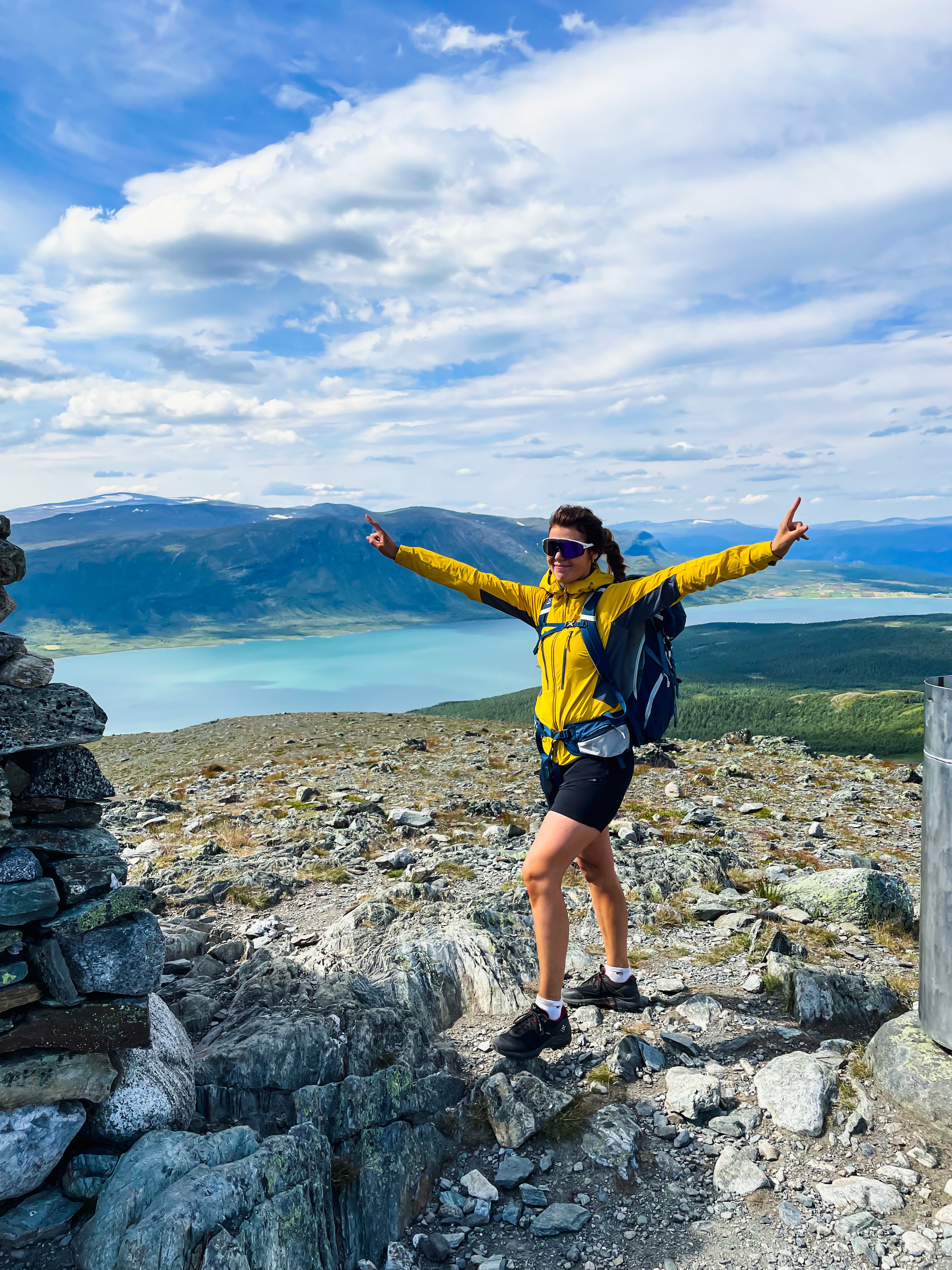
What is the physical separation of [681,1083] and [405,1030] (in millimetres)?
2136

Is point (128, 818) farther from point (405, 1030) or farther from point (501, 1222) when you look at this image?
point (501, 1222)

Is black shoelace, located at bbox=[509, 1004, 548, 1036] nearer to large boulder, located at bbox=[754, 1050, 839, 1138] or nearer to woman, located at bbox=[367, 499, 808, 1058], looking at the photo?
woman, located at bbox=[367, 499, 808, 1058]

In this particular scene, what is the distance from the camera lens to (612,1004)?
653cm

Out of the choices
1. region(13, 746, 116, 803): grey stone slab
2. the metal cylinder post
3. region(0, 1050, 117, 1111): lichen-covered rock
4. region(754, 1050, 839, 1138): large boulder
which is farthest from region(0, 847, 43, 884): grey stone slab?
the metal cylinder post

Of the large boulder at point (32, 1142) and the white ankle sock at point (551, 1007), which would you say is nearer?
the large boulder at point (32, 1142)

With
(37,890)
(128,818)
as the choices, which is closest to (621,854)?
(37,890)

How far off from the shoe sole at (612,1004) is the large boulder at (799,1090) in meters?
1.18

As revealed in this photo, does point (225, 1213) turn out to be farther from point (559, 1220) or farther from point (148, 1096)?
point (559, 1220)

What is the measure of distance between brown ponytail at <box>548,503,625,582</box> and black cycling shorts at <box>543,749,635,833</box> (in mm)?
1446

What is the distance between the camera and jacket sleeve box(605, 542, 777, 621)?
521 cm

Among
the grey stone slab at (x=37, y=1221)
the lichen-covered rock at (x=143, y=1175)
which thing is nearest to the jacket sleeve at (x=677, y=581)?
the lichen-covered rock at (x=143, y=1175)

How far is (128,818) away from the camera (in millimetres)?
15953

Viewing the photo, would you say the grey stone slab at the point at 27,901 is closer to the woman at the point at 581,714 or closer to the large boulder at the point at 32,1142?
the large boulder at the point at 32,1142

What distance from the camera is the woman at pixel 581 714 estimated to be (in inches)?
212
